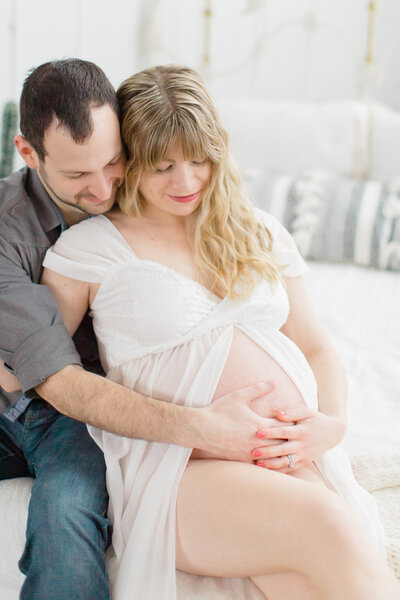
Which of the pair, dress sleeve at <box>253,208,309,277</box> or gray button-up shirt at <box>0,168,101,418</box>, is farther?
dress sleeve at <box>253,208,309,277</box>

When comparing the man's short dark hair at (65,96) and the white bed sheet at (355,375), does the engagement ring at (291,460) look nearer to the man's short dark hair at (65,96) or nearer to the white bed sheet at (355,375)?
the white bed sheet at (355,375)

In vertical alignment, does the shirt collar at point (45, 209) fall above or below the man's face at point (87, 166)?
below

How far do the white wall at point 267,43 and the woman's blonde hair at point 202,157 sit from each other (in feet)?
6.34

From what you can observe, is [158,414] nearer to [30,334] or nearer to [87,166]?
[30,334]

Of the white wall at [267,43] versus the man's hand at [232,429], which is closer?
the man's hand at [232,429]

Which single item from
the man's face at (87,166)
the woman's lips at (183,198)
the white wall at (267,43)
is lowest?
the woman's lips at (183,198)

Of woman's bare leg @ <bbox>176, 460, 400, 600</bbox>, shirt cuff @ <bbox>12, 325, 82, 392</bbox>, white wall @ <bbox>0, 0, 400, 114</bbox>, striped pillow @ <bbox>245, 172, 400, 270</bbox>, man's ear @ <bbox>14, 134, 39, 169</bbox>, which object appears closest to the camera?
woman's bare leg @ <bbox>176, 460, 400, 600</bbox>

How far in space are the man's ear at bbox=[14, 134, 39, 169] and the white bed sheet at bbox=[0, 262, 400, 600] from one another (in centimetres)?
62

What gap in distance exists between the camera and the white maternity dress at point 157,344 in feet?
3.60

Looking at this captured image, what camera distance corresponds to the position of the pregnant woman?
980 millimetres

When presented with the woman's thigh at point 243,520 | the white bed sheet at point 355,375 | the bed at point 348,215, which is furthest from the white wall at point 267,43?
the woman's thigh at point 243,520

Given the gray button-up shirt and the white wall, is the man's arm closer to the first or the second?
the gray button-up shirt

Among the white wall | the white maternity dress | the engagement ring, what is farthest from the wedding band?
the white wall

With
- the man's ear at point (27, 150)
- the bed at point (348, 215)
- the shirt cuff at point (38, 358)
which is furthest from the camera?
the bed at point (348, 215)
